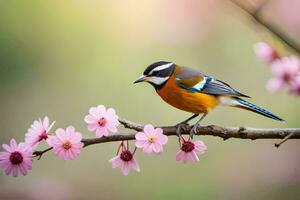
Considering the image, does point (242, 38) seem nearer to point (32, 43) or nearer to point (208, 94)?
point (32, 43)

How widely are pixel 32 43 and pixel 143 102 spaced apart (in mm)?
775

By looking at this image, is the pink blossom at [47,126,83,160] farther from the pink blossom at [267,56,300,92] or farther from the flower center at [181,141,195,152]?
the pink blossom at [267,56,300,92]

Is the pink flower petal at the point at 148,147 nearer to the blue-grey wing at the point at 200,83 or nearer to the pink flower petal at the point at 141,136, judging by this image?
A: the pink flower petal at the point at 141,136

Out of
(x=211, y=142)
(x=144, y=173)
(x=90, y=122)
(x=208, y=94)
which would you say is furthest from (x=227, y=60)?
(x=90, y=122)

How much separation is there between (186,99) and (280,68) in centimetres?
19

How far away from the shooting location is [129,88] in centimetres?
235

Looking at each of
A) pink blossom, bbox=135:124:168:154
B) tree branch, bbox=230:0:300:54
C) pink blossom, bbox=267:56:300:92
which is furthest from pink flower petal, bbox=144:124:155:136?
pink blossom, bbox=267:56:300:92

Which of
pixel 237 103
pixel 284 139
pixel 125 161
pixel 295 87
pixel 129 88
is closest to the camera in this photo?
pixel 284 139

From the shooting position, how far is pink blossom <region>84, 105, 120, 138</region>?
86 cm

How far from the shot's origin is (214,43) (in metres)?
2.55

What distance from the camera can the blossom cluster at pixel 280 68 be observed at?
3.46 ft

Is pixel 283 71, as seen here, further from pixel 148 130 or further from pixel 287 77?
pixel 148 130

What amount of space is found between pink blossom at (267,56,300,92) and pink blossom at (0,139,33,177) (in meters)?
0.46

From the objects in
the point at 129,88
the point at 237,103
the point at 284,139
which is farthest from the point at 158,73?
the point at 129,88
